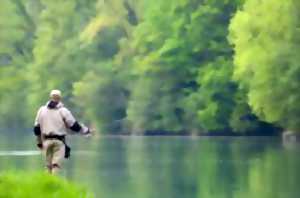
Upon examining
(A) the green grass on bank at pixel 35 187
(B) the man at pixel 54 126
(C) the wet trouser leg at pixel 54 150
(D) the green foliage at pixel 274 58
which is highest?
(D) the green foliage at pixel 274 58

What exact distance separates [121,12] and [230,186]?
5077 centimetres

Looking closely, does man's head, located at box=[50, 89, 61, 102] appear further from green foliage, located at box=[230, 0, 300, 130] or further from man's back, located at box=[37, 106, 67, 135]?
green foliage, located at box=[230, 0, 300, 130]

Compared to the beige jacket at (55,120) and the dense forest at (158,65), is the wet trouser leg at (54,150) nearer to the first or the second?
Answer: the beige jacket at (55,120)

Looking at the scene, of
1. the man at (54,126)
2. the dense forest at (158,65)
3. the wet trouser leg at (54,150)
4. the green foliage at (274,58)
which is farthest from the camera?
the dense forest at (158,65)

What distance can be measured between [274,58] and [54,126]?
38995mm

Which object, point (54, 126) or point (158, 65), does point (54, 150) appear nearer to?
point (54, 126)

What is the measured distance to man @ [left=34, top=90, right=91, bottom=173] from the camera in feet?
64.6

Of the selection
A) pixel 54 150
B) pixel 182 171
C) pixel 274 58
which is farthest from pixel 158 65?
pixel 54 150

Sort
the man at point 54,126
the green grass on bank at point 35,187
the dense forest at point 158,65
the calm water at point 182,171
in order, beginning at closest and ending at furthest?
1. the green grass on bank at point 35,187
2. the man at point 54,126
3. the calm water at point 182,171
4. the dense forest at point 158,65

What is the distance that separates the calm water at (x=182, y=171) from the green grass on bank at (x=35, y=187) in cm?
1140

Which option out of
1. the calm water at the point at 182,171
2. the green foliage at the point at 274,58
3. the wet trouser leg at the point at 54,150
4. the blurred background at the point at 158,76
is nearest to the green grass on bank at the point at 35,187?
the wet trouser leg at the point at 54,150

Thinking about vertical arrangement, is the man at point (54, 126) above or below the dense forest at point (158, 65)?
below

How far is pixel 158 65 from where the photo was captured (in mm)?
74875

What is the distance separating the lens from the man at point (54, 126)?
64.6 feet
